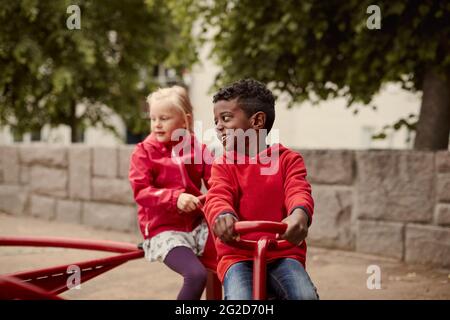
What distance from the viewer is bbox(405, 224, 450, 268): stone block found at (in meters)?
5.38

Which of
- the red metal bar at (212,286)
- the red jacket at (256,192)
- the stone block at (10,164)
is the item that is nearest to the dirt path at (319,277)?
the red metal bar at (212,286)

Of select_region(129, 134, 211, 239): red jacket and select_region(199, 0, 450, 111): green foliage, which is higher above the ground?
select_region(199, 0, 450, 111): green foliage

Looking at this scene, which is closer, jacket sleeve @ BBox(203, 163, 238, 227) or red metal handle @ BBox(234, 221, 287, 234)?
red metal handle @ BBox(234, 221, 287, 234)

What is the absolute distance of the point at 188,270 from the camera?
2893mm

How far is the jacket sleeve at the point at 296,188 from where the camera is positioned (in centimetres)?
230

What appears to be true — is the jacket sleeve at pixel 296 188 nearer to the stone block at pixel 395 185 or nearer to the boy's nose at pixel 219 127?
the boy's nose at pixel 219 127

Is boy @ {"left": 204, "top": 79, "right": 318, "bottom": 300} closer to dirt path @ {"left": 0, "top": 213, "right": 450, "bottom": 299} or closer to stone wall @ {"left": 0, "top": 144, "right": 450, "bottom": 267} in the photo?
dirt path @ {"left": 0, "top": 213, "right": 450, "bottom": 299}

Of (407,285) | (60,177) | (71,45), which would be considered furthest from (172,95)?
(71,45)

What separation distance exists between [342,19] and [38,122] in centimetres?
915

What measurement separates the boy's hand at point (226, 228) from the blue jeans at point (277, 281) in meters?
0.19

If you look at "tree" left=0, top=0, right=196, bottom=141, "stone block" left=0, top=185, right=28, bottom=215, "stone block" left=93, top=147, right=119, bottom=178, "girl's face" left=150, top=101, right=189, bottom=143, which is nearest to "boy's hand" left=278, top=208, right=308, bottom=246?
"girl's face" left=150, top=101, right=189, bottom=143

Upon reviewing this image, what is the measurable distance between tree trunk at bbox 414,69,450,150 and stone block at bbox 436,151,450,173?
2.63 feet

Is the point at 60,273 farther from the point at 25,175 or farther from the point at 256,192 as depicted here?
the point at 25,175

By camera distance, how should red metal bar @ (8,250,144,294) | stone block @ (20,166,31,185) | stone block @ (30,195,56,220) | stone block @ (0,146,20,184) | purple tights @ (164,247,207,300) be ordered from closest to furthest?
red metal bar @ (8,250,144,294) → purple tights @ (164,247,207,300) → stone block @ (30,195,56,220) → stone block @ (20,166,31,185) → stone block @ (0,146,20,184)
